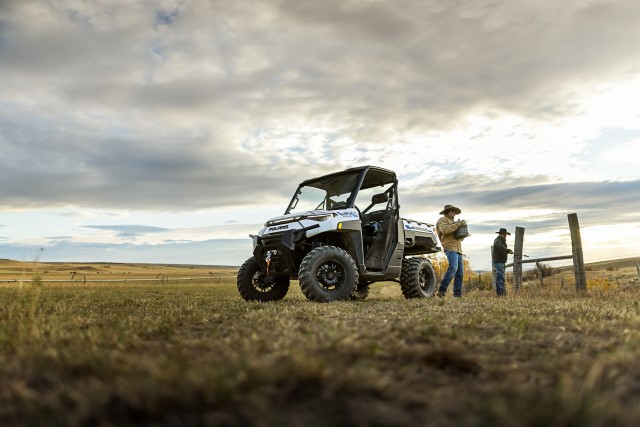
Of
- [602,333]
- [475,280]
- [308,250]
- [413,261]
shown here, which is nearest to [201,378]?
[602,333]

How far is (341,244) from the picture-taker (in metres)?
9.80

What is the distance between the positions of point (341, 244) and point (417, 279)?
2.36 m

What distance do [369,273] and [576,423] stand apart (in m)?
8.25

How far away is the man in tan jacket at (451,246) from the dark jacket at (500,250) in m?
3.42

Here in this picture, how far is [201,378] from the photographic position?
83.7 inches

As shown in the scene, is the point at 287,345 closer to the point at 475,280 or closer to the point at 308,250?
the point at 308,250

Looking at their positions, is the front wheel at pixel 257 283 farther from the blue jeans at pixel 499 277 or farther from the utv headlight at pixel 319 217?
the blue jeans at pixel 499 277

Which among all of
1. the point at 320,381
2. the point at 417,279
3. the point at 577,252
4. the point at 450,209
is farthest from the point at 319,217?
the point at 577,252

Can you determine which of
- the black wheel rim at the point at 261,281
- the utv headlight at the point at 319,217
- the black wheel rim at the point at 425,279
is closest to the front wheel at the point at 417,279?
the black wheel rim at the point at 425,279

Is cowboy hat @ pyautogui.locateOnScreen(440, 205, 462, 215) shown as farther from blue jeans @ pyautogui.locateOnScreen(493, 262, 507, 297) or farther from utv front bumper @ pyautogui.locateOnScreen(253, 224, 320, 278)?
utv front bumper @ pyautogui.locateOnScreen(253, 224, 320, 278)

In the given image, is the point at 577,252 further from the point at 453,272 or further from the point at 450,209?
the point at 453,272

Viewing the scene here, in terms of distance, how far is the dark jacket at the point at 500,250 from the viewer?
48.8ft

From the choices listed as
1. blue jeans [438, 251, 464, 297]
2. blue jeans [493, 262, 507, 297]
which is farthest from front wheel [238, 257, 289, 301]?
blue jeans [493, 262, 507, 297]

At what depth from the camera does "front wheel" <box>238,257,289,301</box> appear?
10078 mm
